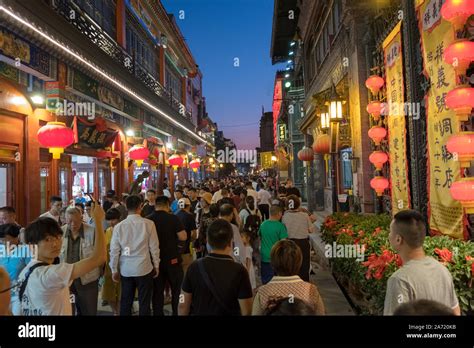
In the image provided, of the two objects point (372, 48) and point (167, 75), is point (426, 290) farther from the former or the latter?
point (167, 75)

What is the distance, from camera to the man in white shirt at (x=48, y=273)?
9.47 feet

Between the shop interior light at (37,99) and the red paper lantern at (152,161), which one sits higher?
the shop interior light at (37,99)

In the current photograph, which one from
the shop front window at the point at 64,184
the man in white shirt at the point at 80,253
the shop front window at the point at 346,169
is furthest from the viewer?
the shop front window at the point at 346,169

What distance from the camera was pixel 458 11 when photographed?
474 cm

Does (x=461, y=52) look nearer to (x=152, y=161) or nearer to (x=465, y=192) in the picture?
(x=465, y=192)

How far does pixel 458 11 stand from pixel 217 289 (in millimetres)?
4708

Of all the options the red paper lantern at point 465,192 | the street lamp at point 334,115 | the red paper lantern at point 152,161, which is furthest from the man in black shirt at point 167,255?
the red paper lantern at point 152,161

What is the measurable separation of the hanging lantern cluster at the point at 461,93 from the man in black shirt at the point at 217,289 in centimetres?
363

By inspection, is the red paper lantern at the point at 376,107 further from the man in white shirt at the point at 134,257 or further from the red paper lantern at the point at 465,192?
the man in white shirt at the point at 134,257

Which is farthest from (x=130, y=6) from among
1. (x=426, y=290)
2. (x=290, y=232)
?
(x=426, y=290)

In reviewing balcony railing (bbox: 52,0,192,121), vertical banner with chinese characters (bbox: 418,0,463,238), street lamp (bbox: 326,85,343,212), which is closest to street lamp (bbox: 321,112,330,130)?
street lamp (bbox: 326,85,343,212)

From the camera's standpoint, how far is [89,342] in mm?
2709

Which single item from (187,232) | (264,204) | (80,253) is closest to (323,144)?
(264,204)

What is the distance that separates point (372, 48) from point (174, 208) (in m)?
7.30
